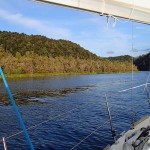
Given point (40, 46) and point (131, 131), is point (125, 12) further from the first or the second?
point (40, 46)

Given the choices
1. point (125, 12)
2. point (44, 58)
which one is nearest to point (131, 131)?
point (125, 12)

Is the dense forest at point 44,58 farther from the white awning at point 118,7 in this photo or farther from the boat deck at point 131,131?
the white awning at point 118,7

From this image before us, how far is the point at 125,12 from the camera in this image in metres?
6.06

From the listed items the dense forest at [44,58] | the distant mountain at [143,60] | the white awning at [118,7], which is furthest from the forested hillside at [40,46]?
the white awning at [118,7]

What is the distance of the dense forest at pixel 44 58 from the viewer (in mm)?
102438

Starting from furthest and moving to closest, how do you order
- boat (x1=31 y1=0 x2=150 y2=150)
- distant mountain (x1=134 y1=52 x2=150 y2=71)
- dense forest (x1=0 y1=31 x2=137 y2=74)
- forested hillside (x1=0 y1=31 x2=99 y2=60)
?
forested hillside (x1=0 y1=31 x2=99 y2=60), dense forest (x1=0 y1=31 x2=137 y2=74), distant mountain (x1=134 y1=52 x2=150 y2=71), boat (x1=31 y1=0 x2=150 y2=150)

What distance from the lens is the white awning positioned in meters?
5.35

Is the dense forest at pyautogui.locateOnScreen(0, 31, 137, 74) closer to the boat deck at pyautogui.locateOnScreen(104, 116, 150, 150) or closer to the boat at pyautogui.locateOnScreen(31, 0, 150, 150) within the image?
the boat deck at pyautogui.locateOnScreen(104, 116, 150, 150)

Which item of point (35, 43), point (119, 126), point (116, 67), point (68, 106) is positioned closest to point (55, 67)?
point (116, 67)

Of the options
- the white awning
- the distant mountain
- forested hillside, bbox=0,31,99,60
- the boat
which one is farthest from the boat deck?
forested hillside, bbox=0,31,99,60

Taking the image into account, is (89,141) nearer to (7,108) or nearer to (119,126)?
(119,126)

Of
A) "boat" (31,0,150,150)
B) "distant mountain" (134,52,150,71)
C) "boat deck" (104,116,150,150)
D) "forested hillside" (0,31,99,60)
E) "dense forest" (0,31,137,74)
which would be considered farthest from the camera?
"forested hillside" (0,31,99,60)

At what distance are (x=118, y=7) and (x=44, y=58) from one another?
117 metres

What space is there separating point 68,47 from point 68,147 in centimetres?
15457
